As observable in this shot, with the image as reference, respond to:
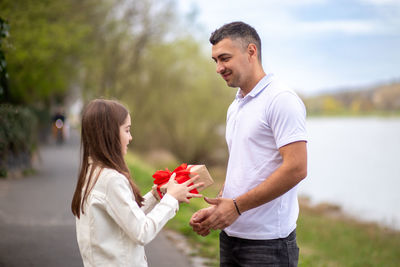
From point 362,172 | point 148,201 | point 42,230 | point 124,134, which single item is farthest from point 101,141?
point 362,172

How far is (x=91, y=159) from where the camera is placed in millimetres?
2613

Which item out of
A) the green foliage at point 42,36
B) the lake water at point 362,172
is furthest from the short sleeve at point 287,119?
the lake water at point 362,172

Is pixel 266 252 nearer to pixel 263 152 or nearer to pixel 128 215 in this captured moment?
pixel 263 152

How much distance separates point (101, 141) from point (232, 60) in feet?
3.03

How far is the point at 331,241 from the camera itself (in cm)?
1111

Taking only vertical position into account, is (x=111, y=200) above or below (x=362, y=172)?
above

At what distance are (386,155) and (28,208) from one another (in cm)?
2875

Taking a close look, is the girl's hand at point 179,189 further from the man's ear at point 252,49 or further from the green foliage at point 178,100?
the green foliage at point 178,100

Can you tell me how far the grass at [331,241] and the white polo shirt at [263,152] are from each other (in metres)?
3.06

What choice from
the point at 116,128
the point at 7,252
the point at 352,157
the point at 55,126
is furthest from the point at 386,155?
the point at 116,128

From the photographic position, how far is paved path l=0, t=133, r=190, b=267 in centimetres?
577

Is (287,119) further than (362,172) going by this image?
No

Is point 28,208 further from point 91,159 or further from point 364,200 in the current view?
point 364,200

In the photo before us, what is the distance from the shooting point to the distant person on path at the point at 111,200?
243 cm
